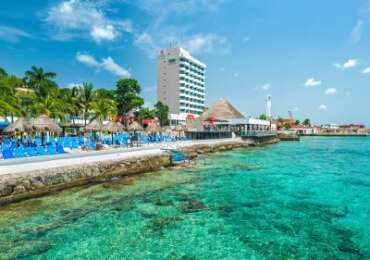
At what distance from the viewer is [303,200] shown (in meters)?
13.3

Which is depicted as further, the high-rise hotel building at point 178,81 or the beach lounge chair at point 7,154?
the high-rise hotel building at point 178,81

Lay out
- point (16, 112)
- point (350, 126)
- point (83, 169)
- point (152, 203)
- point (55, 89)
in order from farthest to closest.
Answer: point (350, 126), point (55, 89), point (16, 112), point (83, 169), point (152, 203)

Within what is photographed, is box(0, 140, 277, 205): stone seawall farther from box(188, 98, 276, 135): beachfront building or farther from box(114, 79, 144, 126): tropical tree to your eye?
box(114, 79, 144, 126): tropical tree

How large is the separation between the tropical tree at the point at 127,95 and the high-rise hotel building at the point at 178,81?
36.1m

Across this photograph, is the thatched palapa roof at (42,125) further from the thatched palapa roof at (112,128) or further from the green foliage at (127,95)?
the green foliage at (127,95)

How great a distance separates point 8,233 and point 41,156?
33.3ft

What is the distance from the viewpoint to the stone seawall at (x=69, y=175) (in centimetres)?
1207

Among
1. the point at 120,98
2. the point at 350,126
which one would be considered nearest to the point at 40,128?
the point at 120,98

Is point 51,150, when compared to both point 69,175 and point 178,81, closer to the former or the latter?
point 69,175

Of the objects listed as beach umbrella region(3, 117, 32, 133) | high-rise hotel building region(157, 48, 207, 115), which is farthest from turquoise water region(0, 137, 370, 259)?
high-rise hotel building region(157, 48, 207, 115)

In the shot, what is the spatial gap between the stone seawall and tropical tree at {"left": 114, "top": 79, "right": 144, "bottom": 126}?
40.2 metres

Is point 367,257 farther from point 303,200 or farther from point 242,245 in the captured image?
point 303,200

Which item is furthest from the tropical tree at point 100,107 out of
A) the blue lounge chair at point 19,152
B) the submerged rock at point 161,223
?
the submerged rock at point 161,223

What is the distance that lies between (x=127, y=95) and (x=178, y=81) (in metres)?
39.8
